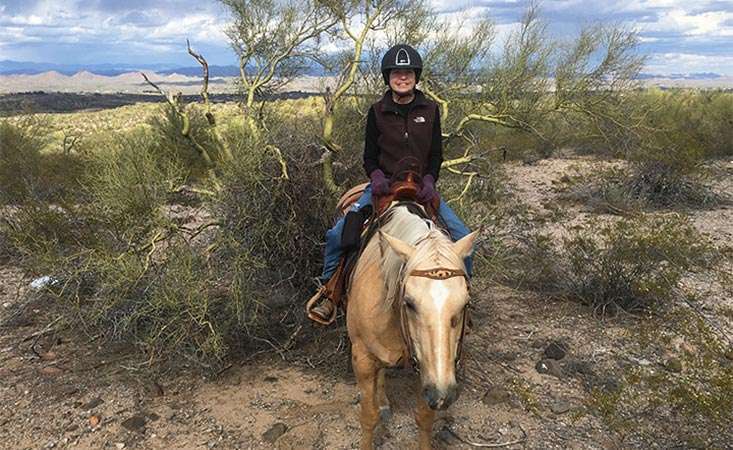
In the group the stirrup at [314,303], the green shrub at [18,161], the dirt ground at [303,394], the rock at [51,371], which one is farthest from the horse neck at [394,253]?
the green shrub at [18,161]

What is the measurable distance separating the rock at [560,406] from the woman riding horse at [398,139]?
1.75 metres

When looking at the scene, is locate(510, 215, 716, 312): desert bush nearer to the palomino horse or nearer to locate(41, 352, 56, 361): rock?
the palomino horse

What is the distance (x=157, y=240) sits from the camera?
206 inches

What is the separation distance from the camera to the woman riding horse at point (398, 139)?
3895 mm

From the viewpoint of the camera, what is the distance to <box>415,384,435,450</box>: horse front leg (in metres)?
3.52

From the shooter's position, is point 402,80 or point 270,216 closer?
point 402,80

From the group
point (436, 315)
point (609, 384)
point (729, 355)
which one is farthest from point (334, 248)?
point (729, 355)

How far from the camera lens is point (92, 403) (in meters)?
4.28

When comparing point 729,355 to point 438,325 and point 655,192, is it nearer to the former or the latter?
point 438,325

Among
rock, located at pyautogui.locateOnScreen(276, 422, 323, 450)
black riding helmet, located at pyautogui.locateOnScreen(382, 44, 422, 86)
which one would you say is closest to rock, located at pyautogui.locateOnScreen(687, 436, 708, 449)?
rock, located at pyautogui.locateOnScreen(276, 422, 323, 450)

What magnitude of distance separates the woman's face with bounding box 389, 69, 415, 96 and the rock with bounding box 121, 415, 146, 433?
3.30 m

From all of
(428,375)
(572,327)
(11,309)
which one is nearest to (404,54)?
(428,375)

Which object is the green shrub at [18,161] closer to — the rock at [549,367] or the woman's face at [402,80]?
the woman's face at [402,80]

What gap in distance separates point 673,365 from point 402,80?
12.1ft
